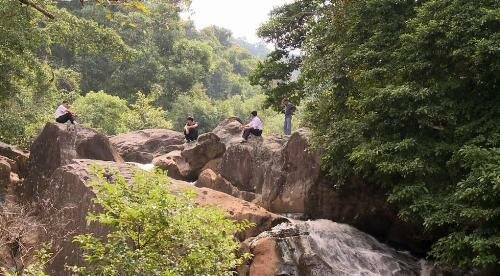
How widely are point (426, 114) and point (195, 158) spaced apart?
42.5ft

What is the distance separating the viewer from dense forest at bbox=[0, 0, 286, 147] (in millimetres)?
15922

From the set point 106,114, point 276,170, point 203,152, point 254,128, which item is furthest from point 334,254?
point 106,114

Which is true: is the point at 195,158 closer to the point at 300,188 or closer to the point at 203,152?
the point at 203,152

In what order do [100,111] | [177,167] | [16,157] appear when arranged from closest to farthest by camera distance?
[16,157] < [177,167] < [100,111]

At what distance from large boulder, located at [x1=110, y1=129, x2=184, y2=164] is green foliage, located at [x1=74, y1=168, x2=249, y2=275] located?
1705 cm

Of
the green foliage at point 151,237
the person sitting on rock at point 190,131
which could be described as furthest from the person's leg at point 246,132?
the green foliage at point 151,237

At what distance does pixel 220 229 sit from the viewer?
24.2 feet

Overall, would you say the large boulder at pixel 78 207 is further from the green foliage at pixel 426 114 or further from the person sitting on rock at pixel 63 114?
the person sitting on rock at pixel 63 114

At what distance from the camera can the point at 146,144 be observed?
81.1 feet

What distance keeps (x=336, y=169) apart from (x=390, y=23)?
3.88 metres

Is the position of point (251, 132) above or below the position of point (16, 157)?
above

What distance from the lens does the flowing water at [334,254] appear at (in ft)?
34.7

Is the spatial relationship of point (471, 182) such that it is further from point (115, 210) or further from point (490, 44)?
point (115, 210)

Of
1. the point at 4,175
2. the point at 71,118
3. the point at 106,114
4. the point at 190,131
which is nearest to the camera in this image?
the point at 4,175
